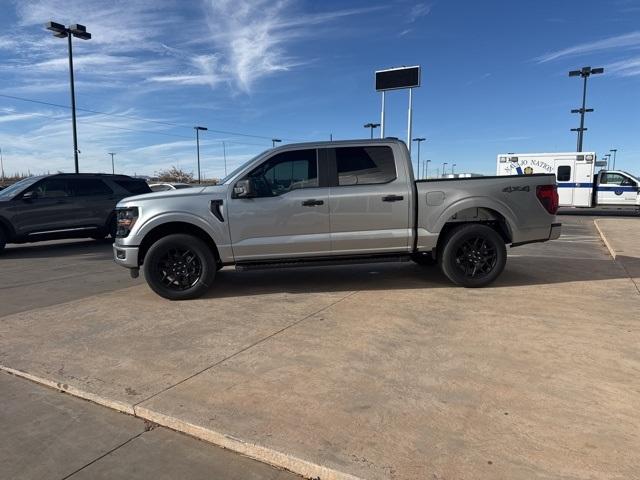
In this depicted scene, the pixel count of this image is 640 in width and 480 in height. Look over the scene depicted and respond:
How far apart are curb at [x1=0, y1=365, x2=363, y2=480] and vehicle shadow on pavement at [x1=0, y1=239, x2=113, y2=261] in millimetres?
7703

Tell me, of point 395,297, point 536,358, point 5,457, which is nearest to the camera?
point 5,457

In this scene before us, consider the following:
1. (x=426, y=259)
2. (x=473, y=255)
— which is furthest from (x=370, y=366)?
(x=426, y=259)

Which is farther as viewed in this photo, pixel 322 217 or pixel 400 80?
pixel 400 80

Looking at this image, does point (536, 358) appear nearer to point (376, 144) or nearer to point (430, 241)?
point (430, 241)

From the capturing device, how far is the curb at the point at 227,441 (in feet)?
8.56

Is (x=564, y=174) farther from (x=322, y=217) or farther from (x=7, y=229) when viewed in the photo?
(x=7, y=229)

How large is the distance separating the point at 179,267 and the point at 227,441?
3686mm

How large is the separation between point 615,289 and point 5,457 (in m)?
6.88

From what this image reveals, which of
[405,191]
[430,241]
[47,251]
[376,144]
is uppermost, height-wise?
[376,144]

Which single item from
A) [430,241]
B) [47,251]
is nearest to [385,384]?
[430,241]

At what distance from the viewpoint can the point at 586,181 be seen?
21953 millimetres

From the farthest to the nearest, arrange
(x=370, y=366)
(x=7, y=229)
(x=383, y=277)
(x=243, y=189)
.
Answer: (x=7, y=229), (x=383, y=277), (x=243, y=189), (x=370, y=366)

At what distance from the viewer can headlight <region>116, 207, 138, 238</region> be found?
6238 mm

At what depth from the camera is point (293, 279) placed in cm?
738
